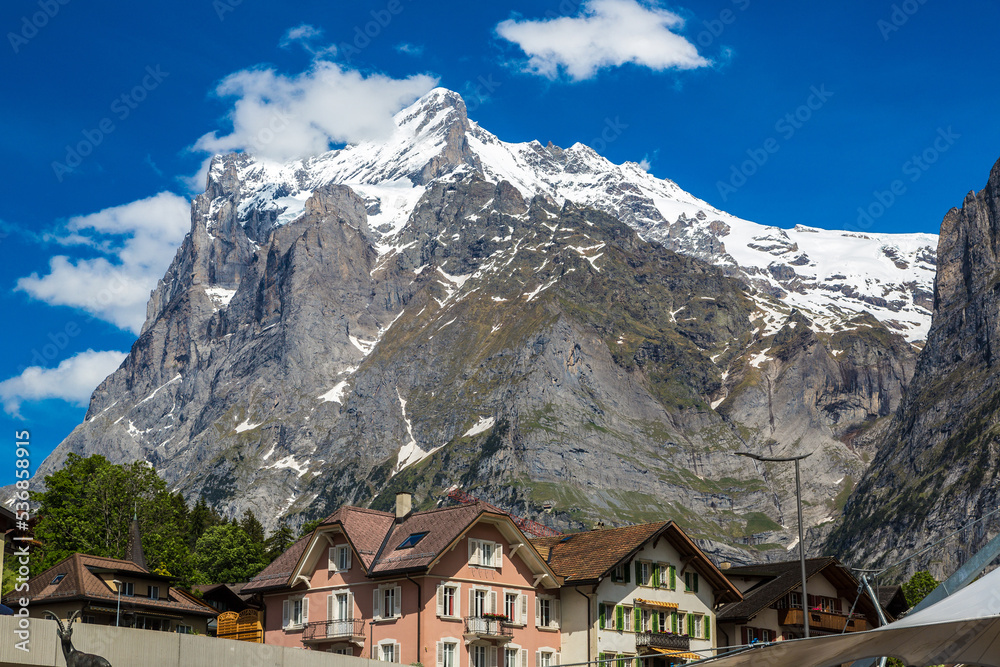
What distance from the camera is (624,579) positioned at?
73.9 metres

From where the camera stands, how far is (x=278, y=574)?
75.7 meters

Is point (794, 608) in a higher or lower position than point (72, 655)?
higher

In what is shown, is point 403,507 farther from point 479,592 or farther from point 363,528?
point 479,592

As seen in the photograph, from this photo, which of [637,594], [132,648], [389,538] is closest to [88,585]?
[389,538]

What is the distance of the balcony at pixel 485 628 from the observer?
67688 millimetres

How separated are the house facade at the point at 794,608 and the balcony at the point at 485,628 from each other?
18022mm

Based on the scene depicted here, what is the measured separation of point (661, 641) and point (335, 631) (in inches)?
835

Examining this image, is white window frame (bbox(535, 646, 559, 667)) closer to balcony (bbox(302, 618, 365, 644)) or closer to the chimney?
balcony (bbox(302, 618, 365, 644))

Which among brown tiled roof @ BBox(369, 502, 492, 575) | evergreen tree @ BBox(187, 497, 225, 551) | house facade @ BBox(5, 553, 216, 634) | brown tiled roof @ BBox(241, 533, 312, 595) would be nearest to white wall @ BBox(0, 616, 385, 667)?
brown tiled roof @ BBox(369, 502, 492, 575)

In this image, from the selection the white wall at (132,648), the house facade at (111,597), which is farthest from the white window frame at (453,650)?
the white wall at (132,648)

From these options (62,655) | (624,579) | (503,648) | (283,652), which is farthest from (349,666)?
(624,579)

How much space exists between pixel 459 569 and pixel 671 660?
17.8m

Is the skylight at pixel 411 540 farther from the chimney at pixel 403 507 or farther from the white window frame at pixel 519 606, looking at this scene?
the white window frame at pixel 519 606

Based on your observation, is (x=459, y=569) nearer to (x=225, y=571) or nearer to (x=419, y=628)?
(x=419, y=628)
